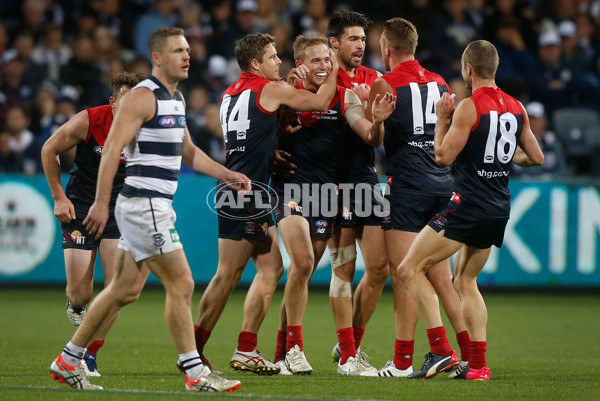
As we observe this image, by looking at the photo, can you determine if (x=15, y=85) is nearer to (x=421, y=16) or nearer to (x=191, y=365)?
(x=421, y=16)

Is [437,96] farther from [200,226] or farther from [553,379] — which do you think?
[200,226]

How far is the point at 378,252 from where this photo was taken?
884 cm

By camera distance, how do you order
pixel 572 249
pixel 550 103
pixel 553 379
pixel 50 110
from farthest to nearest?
pixel 550 103 → pixel 50 110 → pixel 572 249 → pixel 553 379

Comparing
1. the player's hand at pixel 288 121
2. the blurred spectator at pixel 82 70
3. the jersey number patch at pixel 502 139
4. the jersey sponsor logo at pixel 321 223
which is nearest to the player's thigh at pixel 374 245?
the jersey sponsor logo at pixel 321 223

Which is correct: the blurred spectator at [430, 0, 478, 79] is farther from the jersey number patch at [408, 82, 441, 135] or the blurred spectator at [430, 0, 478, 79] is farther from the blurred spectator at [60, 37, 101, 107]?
the jersey number patch at [408, 82, 441, 135]

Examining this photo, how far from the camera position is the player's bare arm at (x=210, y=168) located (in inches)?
288

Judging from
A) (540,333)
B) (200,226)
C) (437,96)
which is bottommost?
(540,333)

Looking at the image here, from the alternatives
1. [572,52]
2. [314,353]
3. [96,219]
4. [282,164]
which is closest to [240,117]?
[282,164]

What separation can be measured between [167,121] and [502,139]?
9.24ft

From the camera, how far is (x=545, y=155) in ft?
51.8

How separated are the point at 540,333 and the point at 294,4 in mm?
10383

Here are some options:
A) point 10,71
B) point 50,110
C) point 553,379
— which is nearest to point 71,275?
point 553,379

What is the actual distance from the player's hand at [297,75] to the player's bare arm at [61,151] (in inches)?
74.9

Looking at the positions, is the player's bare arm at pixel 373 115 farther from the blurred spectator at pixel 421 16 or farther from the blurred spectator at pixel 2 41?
the blurred spectator at pixel 2 41
